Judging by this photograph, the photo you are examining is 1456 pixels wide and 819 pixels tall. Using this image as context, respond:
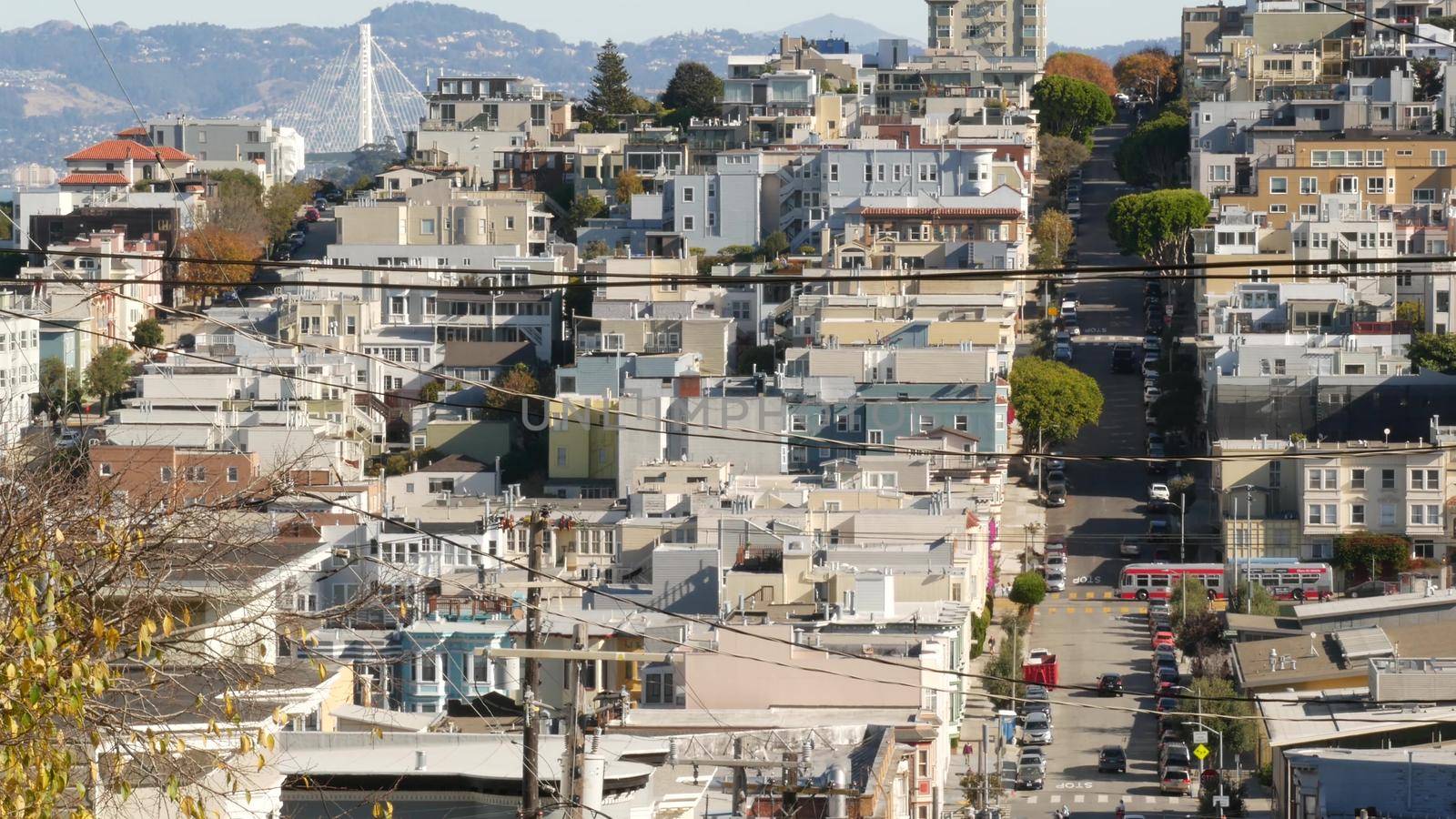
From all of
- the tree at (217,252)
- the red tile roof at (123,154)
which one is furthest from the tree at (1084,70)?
the tree at (217,252)

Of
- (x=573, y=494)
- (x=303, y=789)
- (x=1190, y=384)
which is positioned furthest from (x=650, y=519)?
(x=303, y=789)

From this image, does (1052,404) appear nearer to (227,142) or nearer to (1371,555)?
(1371,555)

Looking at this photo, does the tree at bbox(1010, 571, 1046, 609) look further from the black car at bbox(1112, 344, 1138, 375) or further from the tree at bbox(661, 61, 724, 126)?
the tree at bbox(661, 61, 724, 126)

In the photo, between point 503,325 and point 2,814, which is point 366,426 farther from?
point 2,814

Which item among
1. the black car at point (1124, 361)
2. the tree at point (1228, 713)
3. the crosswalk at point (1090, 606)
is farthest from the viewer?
the black car at point (1124, 361)

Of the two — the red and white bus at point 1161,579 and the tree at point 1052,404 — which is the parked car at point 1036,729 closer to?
the red and white bus at point 1161,579

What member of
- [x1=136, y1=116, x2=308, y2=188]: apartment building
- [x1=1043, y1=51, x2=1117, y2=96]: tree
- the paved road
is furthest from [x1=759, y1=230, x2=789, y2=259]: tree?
[x1=136, y1=116, x2=308, y2=188]: apartment building

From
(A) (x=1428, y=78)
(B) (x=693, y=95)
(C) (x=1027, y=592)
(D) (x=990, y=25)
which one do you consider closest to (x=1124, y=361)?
(C) (x=1027, y=592)
